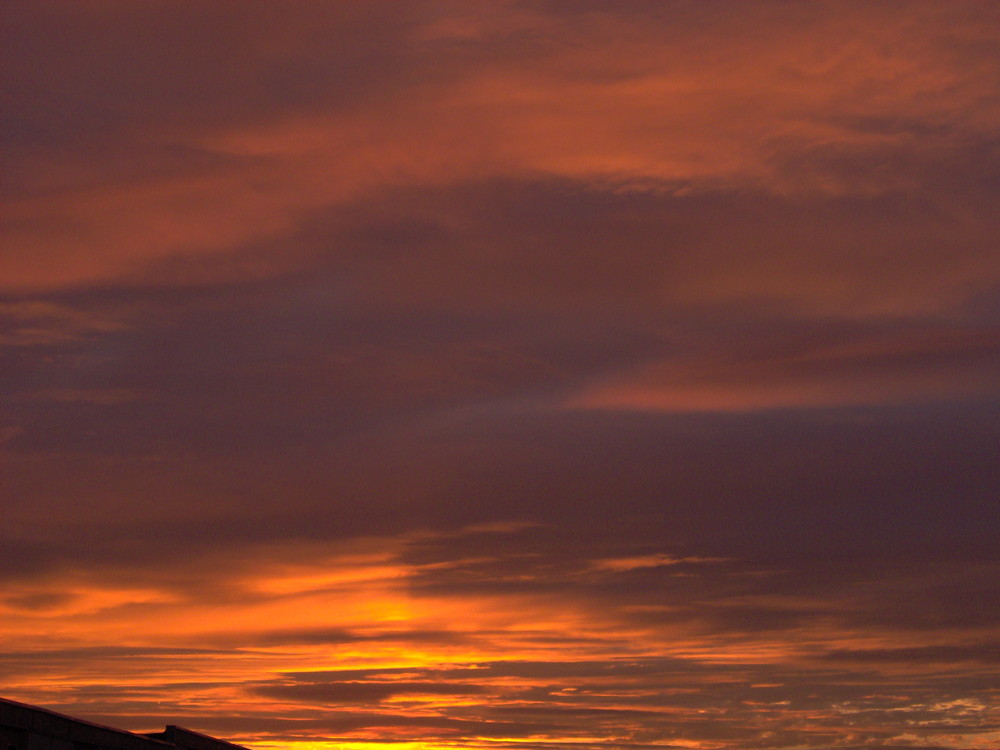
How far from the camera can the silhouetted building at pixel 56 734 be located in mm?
45312

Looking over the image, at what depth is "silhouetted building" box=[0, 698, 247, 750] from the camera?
4531 centimetres

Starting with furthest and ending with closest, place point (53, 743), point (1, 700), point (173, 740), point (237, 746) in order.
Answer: point (237, 746), point (173, 740), point (53, 743), point (1, 700)

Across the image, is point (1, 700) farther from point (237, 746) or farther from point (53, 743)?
point (237, 746)

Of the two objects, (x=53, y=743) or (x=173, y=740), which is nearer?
(x=53, y=743)

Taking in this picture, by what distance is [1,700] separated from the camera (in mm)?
44500

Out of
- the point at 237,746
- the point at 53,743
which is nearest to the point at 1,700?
the point at 53,743

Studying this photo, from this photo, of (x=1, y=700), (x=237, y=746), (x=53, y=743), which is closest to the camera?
(x=1, y=700)

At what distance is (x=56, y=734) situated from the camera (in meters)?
48.4

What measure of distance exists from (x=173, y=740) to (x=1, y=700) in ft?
59.0

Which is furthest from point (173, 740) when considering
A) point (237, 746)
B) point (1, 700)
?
point (1, 700)

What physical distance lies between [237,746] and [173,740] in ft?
38.4

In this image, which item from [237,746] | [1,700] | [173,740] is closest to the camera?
[1,700]

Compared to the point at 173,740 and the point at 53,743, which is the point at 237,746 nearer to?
the point at 173,740

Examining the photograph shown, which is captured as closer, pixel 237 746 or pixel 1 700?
pixel 1 700
